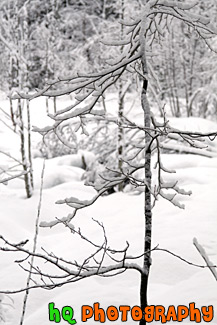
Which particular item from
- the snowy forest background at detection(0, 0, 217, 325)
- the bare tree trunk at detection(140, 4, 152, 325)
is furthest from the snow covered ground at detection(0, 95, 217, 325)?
the bare tree trunk at detection(140, 4, 152, 325)

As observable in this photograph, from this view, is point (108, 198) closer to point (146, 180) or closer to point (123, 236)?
point (123, 236)

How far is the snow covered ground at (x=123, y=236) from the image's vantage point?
316cm

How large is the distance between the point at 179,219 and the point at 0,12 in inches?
190

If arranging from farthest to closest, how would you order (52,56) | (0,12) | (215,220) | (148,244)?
(52,56), (0,12), (215,220), (148,244)

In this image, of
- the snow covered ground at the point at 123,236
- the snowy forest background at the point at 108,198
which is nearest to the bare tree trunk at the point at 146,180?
the snowy forest background at the point at 108,198

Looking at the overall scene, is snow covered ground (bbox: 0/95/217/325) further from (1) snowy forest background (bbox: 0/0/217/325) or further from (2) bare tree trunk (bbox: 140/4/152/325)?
(2) bare tree trunk (bbox: 140/4/152/325)

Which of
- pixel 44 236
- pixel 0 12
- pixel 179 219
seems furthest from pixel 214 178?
pixel 0 12

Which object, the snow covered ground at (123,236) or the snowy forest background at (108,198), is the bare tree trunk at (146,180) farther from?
the snow covered ground at (123,236)

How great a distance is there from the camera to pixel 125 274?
143 inches

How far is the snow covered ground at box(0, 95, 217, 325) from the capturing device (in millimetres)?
3160

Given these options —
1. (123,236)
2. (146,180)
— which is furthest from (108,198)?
(146,180)

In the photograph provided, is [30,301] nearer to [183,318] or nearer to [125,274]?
[125,274]

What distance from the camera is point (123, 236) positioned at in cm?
477

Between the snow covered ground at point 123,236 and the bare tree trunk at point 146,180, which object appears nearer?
the bare tree trunk at point 146,180
